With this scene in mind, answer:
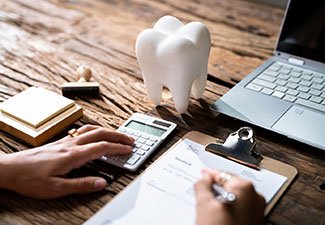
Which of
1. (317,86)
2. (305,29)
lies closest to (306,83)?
(317,86)

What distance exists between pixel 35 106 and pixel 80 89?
142mm

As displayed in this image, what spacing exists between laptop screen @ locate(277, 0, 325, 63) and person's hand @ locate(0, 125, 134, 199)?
1.64 ft

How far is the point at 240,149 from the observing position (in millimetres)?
724

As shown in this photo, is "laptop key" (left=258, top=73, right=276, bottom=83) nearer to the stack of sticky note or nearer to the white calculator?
the white calculator

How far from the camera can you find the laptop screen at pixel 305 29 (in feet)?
3.11

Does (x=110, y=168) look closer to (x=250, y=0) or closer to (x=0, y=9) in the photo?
(x=0, y=9)

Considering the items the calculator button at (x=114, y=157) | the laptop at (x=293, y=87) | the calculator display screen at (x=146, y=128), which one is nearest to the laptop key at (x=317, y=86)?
the laptop at (x=293, y=87)

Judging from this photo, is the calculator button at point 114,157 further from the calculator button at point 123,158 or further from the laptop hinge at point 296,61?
the laptop hinge at point 296,61

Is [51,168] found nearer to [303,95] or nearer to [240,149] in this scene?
[240,149]

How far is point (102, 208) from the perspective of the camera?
63 cm

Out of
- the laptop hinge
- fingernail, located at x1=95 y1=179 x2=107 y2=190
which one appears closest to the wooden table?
fingernail, located at x1=95 y1=179 x2=107 y2=190

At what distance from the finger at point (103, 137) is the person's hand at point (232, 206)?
17cm

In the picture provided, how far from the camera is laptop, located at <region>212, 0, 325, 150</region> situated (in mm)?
805

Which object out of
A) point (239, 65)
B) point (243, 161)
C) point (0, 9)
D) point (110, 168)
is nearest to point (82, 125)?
point (110, 168)
